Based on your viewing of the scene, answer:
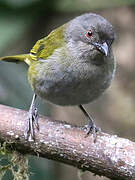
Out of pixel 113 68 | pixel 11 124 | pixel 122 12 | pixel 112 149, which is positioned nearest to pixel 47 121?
pixel 11 124

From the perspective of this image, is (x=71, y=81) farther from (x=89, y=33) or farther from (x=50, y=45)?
(x=50, y=45)

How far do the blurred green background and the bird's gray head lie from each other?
5.77 ft

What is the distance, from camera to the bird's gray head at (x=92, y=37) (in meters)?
4.05

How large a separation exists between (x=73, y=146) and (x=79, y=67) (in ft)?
2.90

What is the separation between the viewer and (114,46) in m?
7.47

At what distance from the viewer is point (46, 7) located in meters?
6.89

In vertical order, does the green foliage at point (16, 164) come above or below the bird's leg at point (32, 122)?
below

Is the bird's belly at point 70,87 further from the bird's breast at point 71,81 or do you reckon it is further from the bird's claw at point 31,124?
the bird's claw at point 31,124

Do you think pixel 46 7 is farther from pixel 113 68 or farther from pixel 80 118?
pixel 113 68

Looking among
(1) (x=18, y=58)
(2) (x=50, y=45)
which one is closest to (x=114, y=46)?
(1) (x=18, y=58)

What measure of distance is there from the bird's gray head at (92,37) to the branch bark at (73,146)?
770 mm

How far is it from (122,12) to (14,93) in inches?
138

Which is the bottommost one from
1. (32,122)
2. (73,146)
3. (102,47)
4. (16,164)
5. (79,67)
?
(16,164)

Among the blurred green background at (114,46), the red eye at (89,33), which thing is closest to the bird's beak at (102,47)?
the red eye at (89,33)
